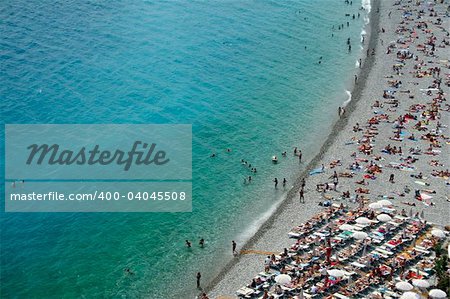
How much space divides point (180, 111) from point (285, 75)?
69.7ft

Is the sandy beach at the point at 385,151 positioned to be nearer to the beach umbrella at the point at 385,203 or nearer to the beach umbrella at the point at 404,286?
the beach umbrella at the point at 385,203

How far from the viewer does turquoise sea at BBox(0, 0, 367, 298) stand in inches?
2190

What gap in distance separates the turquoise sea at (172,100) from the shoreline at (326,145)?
1.12m

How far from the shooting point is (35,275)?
5378cm

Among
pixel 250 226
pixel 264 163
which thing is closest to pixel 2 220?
pixel 250 226

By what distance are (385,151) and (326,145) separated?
6842 millimetres

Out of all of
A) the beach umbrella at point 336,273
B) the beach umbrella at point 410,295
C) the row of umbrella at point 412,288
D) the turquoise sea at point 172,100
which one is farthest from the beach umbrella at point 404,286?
the turquoise sea at point 172,100

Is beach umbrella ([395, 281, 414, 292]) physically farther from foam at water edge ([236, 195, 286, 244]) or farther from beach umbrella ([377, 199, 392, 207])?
foam at water edge ([236, 195, 286, 244])

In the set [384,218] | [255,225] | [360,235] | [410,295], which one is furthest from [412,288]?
[255,225]

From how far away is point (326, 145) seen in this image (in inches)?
2977

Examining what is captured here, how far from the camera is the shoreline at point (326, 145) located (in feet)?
181

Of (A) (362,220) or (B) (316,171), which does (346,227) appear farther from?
(B) (316,171)

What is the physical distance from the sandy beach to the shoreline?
110mm

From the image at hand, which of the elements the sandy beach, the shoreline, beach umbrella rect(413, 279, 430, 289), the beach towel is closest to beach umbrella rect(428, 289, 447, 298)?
beach umbrella rect(413, 279, 430, 289)
